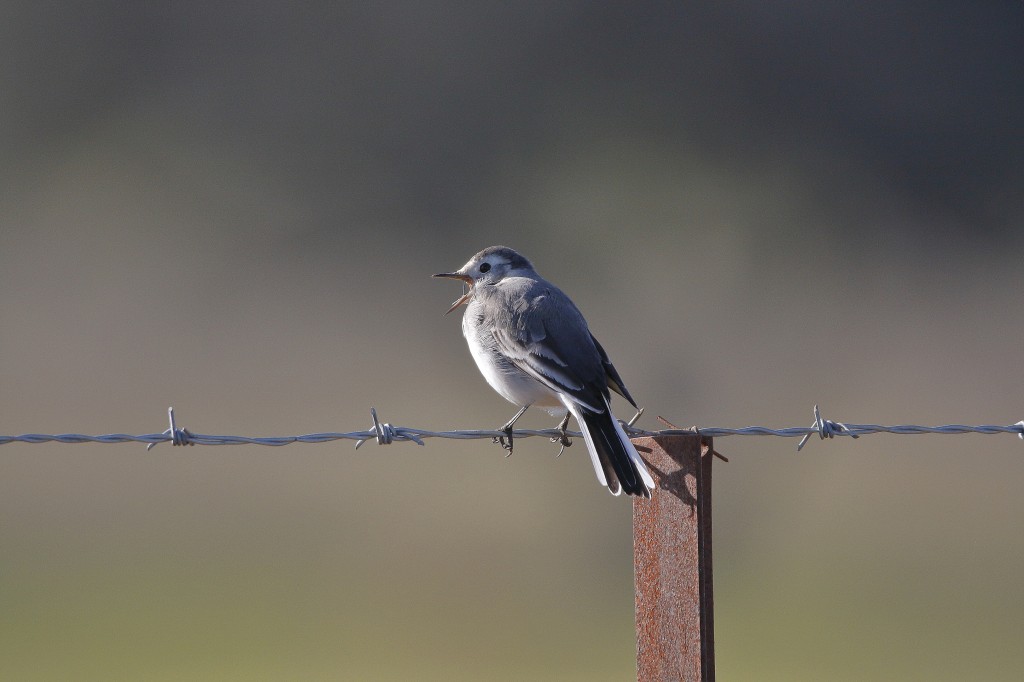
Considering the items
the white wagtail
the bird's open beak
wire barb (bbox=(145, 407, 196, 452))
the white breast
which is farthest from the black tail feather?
the bird's open beak

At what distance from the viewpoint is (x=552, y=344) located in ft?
10.6

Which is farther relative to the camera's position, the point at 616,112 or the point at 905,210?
the point at 616,112

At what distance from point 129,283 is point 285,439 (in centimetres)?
3342

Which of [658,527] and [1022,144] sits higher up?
[1022,144]

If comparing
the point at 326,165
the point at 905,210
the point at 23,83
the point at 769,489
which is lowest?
the point at 769,489

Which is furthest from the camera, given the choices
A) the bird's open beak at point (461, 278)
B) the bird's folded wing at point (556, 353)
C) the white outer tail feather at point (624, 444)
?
the bird's open beak at point (461, 278)

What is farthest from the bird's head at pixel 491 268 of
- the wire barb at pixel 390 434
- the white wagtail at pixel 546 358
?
the wire barb at pixel 390 434

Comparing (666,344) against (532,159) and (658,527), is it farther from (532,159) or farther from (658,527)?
(658,527)

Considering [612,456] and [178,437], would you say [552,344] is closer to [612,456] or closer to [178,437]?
[612,456]

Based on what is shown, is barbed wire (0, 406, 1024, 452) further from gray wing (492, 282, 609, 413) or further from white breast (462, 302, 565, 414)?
white breast (462, 302, 565, 414)

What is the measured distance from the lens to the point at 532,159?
135 feet

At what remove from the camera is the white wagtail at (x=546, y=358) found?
2.83 m

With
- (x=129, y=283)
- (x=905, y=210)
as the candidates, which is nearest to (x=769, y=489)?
(x=905, y=210)

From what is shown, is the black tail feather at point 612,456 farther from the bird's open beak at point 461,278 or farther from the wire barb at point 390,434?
the bird's open beak at point 461,278
